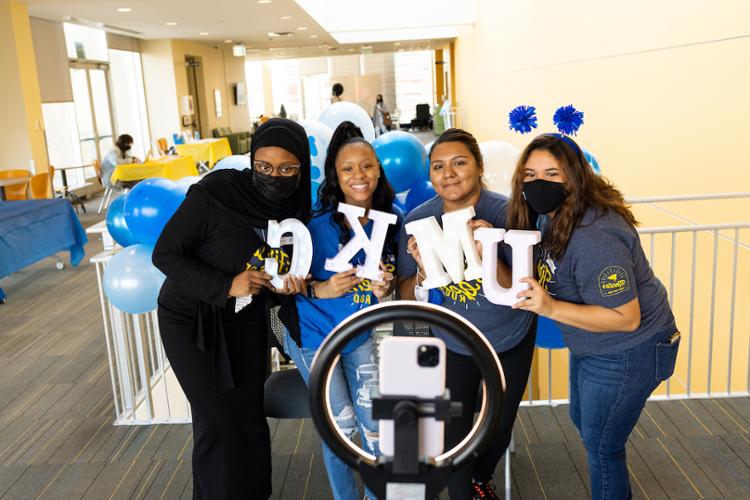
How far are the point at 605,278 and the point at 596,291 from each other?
4 cm

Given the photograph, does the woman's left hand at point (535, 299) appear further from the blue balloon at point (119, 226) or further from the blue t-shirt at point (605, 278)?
the blue balloon at point (119, 226)

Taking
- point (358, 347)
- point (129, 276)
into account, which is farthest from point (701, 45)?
point (129, 276)

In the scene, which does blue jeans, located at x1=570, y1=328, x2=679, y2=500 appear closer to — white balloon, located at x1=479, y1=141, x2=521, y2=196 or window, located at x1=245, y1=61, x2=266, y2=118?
white balloon, located at x1=479, y1=141, x2=521, y2=196

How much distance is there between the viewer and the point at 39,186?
8.88m

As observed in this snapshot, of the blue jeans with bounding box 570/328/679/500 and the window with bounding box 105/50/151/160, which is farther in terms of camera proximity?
the window with bounding box 105/50/151/160

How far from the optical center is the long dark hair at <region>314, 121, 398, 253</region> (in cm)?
207

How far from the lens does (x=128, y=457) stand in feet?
10.3

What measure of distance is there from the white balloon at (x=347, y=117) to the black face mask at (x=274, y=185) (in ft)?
8.35

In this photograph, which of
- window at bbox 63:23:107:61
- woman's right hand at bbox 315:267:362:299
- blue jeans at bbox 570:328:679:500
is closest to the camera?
blue jeans at bbox 570:328:679:500

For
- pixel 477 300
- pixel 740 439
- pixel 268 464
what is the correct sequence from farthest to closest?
pixel 740 439 < pixel 268 464 < pixel 477 300

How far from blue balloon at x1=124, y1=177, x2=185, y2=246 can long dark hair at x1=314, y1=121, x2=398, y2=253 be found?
1.21 m

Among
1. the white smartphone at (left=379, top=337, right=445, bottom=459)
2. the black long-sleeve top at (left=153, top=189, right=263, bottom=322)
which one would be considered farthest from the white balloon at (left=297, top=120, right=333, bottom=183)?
the white smartphone at (left=379, top=337, right=445, bottom=459)

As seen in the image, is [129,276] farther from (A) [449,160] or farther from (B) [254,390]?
(A) [449,160]

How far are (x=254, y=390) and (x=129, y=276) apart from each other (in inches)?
47.3
